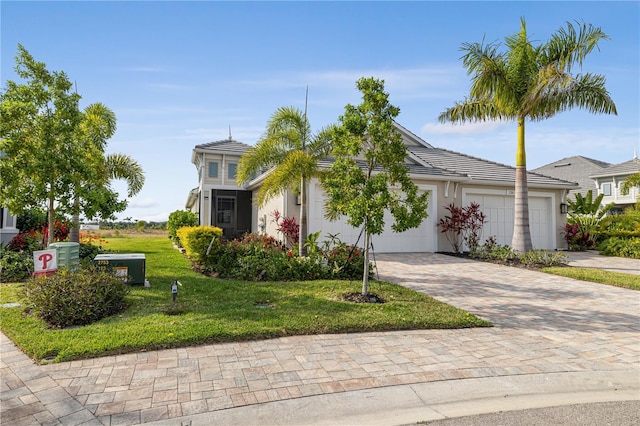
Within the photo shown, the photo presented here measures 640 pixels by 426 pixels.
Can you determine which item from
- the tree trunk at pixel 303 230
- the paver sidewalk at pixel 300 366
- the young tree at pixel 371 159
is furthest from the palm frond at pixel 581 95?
the tree trunk at pixel 303 230

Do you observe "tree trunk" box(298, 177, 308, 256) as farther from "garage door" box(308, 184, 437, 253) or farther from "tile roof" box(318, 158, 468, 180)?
"tile roof" box(318, 158, 468, 180)

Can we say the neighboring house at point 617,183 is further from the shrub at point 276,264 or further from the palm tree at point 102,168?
the palm tree at point 102,168

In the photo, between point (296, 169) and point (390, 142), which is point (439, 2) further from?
point (296, 169)

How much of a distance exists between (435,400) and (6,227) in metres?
15.3

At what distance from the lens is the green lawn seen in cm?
473

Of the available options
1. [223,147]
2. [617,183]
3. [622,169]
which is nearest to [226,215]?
[223,147]

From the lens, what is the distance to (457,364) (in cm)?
440

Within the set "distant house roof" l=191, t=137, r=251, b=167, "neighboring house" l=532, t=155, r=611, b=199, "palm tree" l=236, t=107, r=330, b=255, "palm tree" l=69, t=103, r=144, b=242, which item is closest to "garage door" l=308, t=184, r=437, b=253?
"palm tree" l=236, t=107, r=330, b=255

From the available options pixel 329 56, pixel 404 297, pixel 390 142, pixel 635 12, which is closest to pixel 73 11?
pixel 329 56

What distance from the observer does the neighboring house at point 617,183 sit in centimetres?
3036

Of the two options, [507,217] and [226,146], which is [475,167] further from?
[226,146]

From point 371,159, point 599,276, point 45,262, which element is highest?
point 371,159

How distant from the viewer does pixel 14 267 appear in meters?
8.96

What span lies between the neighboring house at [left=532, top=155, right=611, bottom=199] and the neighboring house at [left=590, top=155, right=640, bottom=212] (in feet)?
3.33
